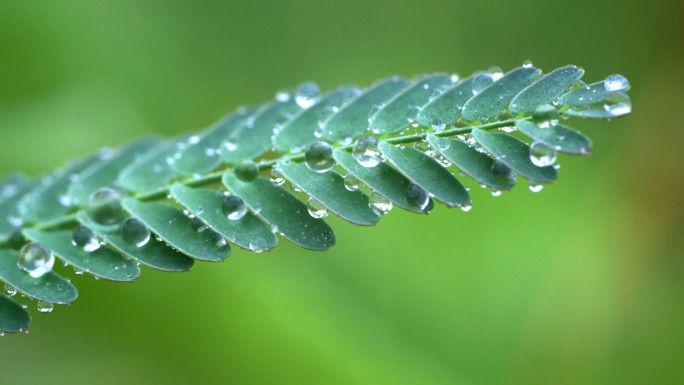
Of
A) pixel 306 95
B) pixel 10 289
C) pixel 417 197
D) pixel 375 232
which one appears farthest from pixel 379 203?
pixel 375 232

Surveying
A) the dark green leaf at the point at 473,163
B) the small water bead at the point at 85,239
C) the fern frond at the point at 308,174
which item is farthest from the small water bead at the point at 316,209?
the small water bead at the point at 85,239

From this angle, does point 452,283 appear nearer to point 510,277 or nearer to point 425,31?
point 510,277

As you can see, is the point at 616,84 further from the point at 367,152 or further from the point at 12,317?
the point at 12,317

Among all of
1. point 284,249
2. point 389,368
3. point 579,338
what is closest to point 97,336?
point 284,249

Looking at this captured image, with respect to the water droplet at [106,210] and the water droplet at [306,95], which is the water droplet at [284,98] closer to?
the water droplet at [306,95]

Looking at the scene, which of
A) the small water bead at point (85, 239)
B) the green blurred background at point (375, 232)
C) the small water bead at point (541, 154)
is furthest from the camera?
the green blurred background at point (375, 232)

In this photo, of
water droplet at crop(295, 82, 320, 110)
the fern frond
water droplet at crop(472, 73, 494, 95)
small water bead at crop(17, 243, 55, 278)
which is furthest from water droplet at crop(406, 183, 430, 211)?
small water bead at crop(17, 243, 55, 278)

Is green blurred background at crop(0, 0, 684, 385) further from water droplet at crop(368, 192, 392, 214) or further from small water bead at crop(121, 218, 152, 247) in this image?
water droplet at crop(368, 192, 392, 214)
